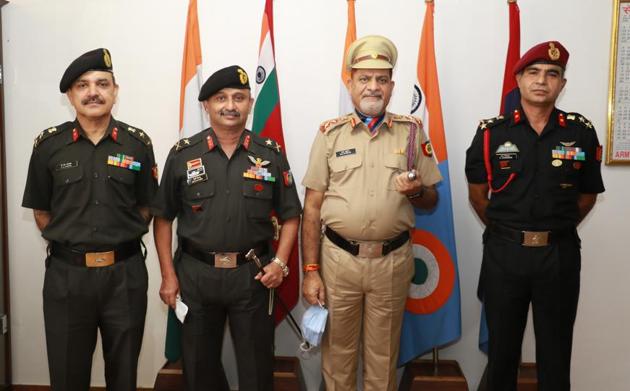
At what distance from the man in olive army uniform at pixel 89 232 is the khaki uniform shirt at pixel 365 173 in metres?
0.80

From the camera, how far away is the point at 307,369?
2902 millimetres

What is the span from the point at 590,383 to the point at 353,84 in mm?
2194

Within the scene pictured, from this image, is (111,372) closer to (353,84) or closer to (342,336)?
(342,336)

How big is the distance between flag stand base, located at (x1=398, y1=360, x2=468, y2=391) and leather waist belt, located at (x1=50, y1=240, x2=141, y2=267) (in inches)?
60.9

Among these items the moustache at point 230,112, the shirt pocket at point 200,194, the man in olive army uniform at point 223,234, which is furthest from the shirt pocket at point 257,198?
the moustache at point 230,112

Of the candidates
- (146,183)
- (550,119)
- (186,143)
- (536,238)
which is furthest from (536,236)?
(146,183)

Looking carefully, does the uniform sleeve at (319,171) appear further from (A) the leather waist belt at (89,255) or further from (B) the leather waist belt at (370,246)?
(A) the leather waist belt at (89,255)

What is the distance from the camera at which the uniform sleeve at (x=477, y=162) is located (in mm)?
2199

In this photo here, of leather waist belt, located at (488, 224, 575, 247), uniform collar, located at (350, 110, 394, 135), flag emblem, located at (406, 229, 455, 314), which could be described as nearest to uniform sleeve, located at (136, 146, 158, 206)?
uniform collar, located at (350, 110, 394, 135)

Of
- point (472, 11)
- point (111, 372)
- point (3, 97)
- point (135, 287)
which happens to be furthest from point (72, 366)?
point (472, 11)

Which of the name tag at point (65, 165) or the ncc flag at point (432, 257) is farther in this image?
the ncc flag at point (432, 257)

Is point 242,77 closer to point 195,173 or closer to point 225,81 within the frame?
point 225,81

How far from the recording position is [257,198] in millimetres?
2055

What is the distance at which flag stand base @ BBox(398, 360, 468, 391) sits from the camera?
2.53 m
